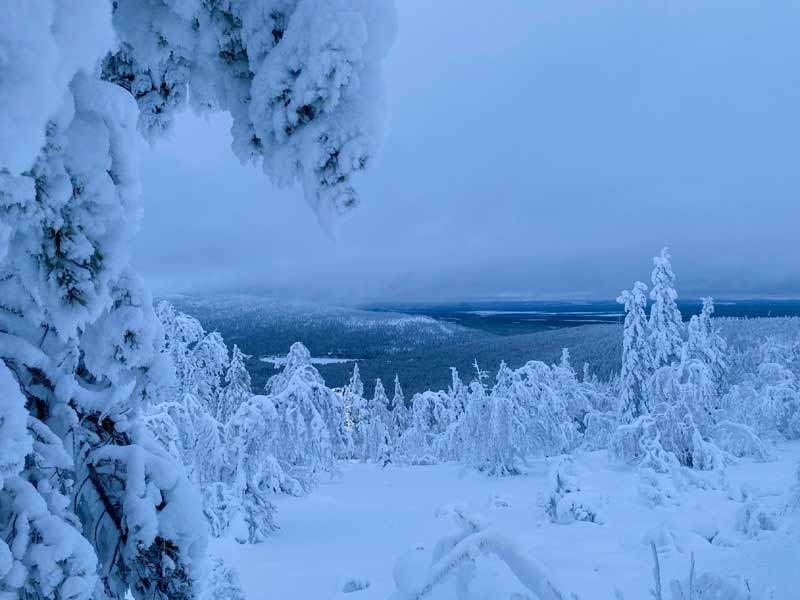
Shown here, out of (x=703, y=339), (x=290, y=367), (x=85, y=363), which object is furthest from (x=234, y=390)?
(x=85, y=363)

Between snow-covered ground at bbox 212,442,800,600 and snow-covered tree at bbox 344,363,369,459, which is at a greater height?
snow-covered ground at bbox 212,442,800,600

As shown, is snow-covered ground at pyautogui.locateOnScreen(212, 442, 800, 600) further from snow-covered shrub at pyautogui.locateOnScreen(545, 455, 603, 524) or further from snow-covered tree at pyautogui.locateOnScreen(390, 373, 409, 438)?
snow-covered tree at pyautogui.locateOnScreen(390, 373, 409, 438)

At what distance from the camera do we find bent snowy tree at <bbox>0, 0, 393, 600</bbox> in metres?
1.13

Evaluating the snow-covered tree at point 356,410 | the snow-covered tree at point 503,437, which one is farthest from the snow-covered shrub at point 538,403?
the snow-covered tree at point 356,410

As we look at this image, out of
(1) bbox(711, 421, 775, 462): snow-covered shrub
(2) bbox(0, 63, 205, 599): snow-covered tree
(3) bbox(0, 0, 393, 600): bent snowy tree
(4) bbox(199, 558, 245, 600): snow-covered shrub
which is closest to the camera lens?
(3) bbox(0, 0, 393, 600): bent snowy tree

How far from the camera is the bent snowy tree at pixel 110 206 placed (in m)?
1.13

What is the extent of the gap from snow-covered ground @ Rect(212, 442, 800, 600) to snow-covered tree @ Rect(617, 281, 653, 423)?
4.68 meters

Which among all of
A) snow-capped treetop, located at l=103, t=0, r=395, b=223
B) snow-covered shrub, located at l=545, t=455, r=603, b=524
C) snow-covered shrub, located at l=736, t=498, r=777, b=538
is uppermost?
snow-capped treetop, located at l=103, t=0, r=395, b=223

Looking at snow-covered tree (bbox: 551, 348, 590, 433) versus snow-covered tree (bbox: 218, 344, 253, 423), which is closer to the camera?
snow-covered tree (bbox: 218, 344, 253, 423)

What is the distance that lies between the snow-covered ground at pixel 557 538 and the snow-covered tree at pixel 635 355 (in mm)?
4677

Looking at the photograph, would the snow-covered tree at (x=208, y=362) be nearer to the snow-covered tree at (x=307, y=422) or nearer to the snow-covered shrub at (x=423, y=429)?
the snow-covered tree at (x=307, y=422)

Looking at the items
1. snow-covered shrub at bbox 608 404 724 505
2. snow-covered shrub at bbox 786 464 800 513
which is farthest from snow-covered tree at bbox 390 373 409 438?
snow-covered shrub at bbox 786 464 800 513

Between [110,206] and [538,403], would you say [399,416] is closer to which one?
[538,403]

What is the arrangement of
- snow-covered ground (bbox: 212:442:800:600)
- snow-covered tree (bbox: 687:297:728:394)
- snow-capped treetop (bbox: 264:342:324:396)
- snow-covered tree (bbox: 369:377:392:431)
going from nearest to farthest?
1. snow-covered ground (bbox: 212:442:800:600)
2. snow-capped treetop (bbox: 264:342:324:396)
3. snow-covered tree (bbox: 687:297:728:394)
4. snow-covered tree (bbox: 369:377:392:431)
